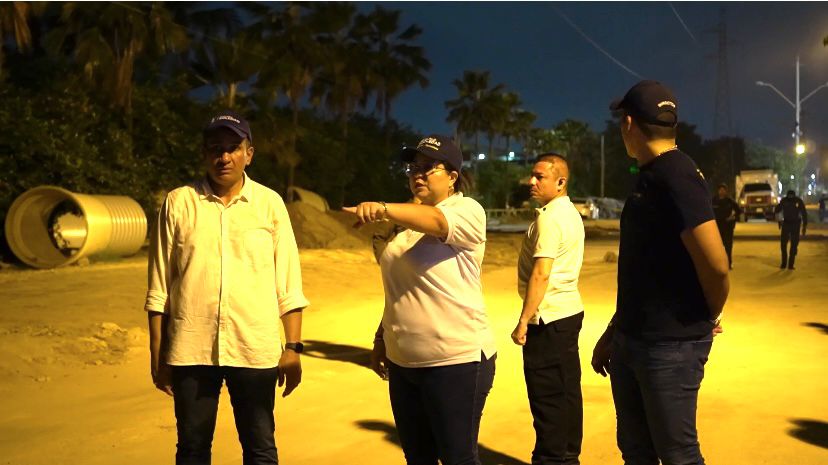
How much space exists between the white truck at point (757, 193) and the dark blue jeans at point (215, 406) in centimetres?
4929

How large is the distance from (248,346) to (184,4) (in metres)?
33.8

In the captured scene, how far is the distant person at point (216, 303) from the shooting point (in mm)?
3617

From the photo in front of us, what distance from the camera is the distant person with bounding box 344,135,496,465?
3.37 m

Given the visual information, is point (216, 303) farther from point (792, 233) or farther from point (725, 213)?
point (792, 233)

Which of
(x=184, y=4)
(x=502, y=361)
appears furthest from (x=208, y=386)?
(x=184, y=4)

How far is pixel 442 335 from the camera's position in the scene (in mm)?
3363

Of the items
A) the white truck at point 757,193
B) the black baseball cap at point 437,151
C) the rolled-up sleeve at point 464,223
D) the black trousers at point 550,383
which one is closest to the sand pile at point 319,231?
the black trousers at point 550,383

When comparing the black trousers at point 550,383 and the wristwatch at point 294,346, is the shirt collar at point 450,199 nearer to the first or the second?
the wristwatch at point 294,346

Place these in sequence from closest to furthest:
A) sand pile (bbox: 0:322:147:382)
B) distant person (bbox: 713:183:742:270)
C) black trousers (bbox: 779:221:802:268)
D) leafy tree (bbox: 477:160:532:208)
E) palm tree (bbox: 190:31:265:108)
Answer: sand pile (bbox: 0:322:147:382) < distant person (bbox: 713:183:742:270) < black trousers (bbox: 779:221:802:268) < palm tree (bbox: 190:31:265:108) < leafy tree (bbox: 477:160:532:208)

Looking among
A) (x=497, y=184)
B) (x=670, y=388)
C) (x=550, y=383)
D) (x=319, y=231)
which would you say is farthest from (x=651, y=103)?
(x=497, y=184)

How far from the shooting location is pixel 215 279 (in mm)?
3621

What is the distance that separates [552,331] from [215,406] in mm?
2004

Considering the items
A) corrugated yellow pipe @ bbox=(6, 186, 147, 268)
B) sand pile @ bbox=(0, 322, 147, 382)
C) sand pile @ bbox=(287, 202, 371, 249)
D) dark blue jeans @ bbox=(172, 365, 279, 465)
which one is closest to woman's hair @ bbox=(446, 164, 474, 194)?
dark blue jeans @ bbox=(172, 365, 279, 465)

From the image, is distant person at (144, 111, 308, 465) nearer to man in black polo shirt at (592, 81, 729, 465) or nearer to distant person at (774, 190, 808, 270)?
man in black polo shirt at (592, 81, 729, 465)
